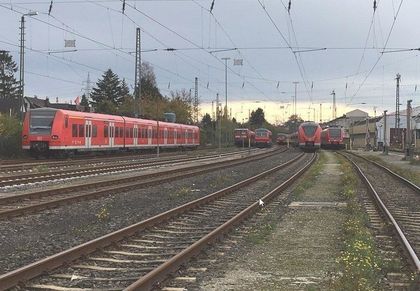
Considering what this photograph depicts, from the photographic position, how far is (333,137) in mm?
75000

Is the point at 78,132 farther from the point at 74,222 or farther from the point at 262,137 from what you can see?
the point at 262,137

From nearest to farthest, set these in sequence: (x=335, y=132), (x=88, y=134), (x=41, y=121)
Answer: (x=41, y=121)
(x=88, y=134)
(x=335, y=132)

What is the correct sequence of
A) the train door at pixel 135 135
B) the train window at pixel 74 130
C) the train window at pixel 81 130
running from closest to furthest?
the train window at pixel 74 130
the train window at pixel 81 130
the train door at pixel 135 135

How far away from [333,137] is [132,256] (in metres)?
68.5

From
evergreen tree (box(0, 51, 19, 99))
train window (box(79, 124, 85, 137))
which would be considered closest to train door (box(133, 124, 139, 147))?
train window (box(79, 124, 85, 137))

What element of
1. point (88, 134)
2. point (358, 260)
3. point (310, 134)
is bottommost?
point (358, 260)

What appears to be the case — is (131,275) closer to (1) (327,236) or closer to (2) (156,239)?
(2) (156,239)

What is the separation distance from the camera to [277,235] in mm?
11055

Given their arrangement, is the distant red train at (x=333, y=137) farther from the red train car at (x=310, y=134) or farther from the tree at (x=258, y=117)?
the tree at (x=258, y=117)

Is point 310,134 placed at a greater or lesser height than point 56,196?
greater

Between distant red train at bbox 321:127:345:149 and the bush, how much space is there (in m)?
46.1

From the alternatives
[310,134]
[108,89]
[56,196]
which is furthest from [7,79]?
[56,196]

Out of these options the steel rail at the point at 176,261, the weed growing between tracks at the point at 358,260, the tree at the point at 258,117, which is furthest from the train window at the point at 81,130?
the tree at the point at 258,117

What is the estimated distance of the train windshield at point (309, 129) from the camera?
206ft
